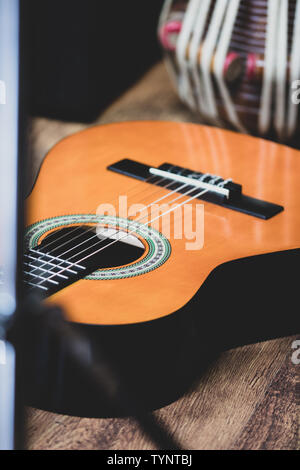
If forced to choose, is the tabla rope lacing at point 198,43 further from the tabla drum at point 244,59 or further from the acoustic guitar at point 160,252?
the acoustic guitar at point 160,252

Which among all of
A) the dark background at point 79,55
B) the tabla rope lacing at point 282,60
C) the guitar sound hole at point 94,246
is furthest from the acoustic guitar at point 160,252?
the dark background at point 79,55

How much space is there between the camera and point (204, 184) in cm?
125

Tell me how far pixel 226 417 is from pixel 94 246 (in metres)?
0.37

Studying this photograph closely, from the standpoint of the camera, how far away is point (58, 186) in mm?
1258

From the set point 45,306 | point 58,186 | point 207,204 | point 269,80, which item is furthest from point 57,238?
point 269,80

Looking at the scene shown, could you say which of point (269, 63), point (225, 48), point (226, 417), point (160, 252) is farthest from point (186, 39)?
point (226, 417)

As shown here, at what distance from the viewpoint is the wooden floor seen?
0.97 meters

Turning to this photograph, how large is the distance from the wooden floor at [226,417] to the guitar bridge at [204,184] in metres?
0.28

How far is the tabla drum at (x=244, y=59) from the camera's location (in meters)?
1.85

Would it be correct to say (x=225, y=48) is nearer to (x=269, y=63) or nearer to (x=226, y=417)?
(x=269, y=63)

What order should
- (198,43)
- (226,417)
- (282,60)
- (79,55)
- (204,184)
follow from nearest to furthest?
(226,417)
(204,184)
(282,60)
(198,43)
(79,55)

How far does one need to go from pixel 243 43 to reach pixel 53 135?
735 mm

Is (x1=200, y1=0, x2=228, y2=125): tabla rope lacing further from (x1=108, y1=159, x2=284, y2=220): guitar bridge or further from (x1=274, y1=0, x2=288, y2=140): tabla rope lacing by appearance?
(x1=108, y1=159, x2=284, y2=220): guitar bridge
